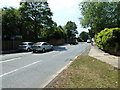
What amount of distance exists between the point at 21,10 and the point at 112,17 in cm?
2032

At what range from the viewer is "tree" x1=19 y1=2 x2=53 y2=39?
30.5 metres

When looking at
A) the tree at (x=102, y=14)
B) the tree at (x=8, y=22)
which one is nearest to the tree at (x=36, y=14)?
the tree at (x=8, y=22)

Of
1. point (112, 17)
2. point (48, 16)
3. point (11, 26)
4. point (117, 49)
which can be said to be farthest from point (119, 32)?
point (48, 16)

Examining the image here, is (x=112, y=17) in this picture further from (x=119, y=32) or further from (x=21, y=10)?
(x=21, y=10)

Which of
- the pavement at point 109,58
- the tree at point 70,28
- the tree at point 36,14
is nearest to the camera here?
the pavement at point 109,58

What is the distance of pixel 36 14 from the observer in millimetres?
30953

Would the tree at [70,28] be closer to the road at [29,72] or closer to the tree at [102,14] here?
the tree at [102,14]

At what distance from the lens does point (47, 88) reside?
178 inches

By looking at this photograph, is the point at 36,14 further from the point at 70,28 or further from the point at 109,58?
the point at 70,28

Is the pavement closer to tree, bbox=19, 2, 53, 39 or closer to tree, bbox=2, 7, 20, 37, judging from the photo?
tree, bbox=2, 7, 20, 37

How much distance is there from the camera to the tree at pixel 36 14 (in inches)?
1203

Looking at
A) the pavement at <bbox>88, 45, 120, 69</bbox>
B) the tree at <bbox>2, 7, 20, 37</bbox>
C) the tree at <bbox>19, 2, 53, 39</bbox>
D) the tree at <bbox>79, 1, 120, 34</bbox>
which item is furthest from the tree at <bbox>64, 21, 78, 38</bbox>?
the pavement at <bbox>88, 45, 120, 69</bbox>

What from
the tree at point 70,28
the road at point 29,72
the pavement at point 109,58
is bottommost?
the road at point 29,72

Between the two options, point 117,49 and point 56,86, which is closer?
point 56,86
